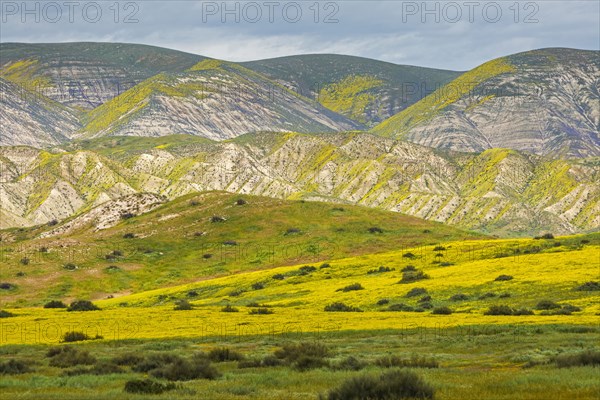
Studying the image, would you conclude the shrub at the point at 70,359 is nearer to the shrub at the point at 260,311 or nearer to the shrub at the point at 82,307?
the shrub at the point at 260,311

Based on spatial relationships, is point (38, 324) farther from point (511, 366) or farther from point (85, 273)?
point (85, 273)

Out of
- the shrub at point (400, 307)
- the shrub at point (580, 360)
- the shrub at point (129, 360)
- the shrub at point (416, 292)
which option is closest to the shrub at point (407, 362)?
the shrub at point (580, 360)

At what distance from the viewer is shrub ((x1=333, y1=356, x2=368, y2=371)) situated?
26.3m

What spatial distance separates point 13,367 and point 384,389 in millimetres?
16154

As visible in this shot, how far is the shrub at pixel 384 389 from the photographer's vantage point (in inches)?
725

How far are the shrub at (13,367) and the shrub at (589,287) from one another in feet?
123

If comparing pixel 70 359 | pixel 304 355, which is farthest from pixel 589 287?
pixel 70 359

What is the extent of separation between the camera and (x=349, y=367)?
1041 inches

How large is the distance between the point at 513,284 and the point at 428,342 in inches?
998

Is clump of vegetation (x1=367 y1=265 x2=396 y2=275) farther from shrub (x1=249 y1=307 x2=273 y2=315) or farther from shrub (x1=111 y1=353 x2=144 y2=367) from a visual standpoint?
shrub (x1=111 y1=353 x2=144 y2=367)

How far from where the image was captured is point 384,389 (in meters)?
18.5

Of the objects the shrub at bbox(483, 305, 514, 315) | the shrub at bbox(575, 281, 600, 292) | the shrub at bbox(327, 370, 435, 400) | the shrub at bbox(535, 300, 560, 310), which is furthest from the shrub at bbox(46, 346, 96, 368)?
the shrub at bbox(575, 281, 600, 292)

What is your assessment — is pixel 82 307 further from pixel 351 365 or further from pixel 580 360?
pixel 580 360

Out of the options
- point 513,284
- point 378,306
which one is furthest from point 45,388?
point 513,284
